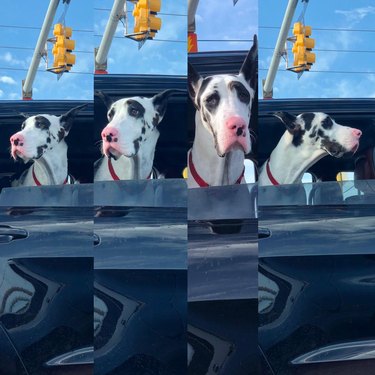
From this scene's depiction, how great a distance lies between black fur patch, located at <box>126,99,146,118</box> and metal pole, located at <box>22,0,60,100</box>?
1.38ft

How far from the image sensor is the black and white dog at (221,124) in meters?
2.79

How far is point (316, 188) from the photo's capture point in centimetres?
270

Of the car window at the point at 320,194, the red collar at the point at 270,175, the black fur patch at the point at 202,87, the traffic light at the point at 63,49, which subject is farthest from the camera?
the traffic light at the point at 63,49

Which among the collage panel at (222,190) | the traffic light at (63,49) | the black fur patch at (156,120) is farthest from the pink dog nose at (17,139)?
the collage panel at (222,190)

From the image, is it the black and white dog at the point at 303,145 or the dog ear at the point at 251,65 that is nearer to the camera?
the black and white dog at the point at 303,145

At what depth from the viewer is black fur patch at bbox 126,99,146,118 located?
2.92m

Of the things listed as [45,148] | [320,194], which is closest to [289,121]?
[320,194]

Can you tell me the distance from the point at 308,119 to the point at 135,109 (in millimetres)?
662

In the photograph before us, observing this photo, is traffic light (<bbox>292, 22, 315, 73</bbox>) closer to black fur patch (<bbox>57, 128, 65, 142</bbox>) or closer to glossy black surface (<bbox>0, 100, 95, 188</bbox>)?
glossy black surface (<bbox>0, 100, 95, 188</bbox>)

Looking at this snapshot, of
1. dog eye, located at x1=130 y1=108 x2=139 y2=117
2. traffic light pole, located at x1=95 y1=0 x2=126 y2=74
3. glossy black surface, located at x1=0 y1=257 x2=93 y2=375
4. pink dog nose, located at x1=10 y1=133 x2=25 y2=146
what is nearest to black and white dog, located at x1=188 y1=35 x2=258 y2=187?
dog eye, located at x1=130 y1=108 x2=139 y2=117

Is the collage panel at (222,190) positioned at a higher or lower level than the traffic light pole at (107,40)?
lower

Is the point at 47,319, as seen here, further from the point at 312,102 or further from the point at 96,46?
the point at 312,102

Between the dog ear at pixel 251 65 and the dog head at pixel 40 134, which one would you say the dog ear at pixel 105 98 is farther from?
the dog ear at pixel 251 65

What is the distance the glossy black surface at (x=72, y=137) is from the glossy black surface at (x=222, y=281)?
0.45 metres
